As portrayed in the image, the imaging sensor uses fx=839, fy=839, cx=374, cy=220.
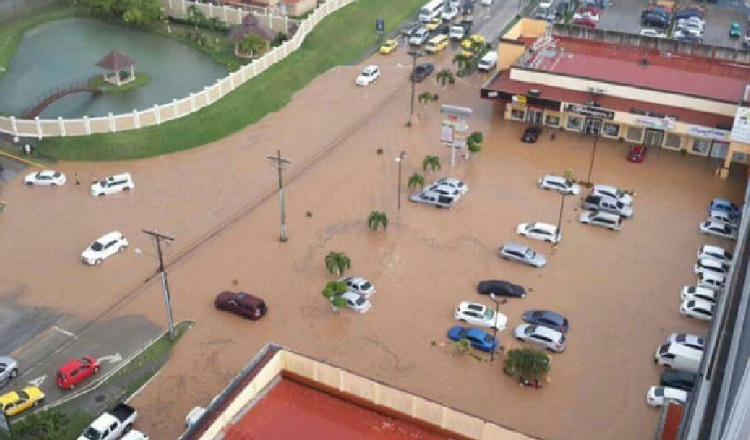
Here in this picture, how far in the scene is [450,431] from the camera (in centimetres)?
2583

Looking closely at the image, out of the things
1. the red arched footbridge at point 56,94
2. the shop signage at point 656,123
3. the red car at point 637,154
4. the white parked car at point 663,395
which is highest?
the shop signage at point 656,123

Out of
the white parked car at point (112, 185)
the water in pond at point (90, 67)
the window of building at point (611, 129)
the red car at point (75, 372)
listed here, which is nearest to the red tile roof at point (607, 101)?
the window of building at point (611, 129)

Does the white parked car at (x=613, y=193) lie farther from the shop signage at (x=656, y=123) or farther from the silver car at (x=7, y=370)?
the silver car at (x=7, y=370)

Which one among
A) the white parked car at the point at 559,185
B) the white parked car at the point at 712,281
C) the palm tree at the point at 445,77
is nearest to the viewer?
the white parked car at the point at 712,281

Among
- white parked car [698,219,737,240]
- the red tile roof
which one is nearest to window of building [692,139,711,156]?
the red tile roof

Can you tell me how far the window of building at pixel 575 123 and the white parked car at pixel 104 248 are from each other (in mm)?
31909

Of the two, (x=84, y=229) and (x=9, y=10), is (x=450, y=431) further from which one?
(x=9, y=10)

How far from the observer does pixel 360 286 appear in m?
42.2

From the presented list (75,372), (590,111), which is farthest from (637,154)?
(75,372)

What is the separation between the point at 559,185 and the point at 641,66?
53.0ft

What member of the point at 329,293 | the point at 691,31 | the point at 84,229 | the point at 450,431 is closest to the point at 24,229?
the point at 84,229

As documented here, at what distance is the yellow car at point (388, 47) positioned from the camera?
7331 cm

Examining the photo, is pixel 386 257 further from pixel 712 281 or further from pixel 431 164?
pixel 712 281

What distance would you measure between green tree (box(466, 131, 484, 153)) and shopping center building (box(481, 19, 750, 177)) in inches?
187
